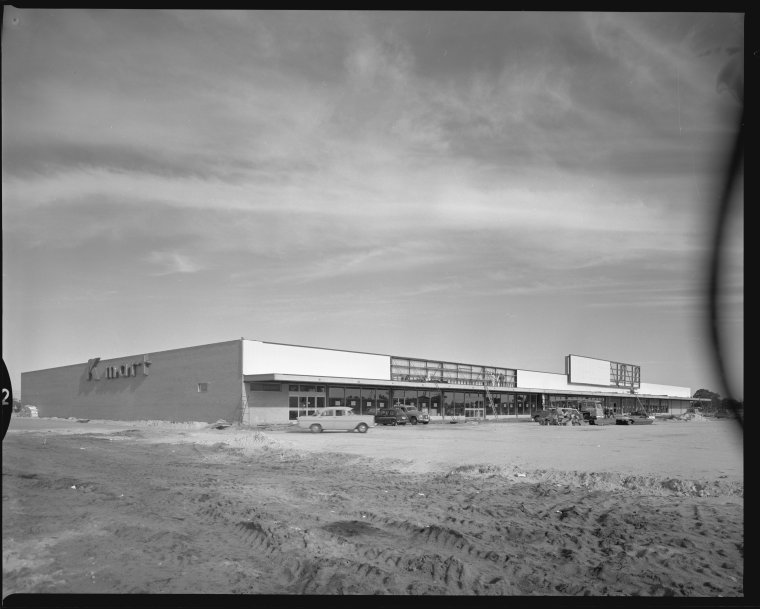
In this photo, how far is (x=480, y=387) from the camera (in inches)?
1734

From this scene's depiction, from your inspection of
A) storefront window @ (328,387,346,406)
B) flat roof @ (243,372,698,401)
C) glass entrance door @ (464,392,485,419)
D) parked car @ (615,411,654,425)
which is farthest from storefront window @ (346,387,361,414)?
parked car @ (615,411,654,425)

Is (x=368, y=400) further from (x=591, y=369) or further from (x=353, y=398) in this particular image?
(x=591, y=369)

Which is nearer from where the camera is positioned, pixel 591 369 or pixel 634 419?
pixel 591 369

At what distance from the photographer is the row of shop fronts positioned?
33938mm

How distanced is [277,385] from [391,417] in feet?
22.6

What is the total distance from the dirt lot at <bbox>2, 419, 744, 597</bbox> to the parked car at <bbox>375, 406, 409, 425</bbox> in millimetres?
20340

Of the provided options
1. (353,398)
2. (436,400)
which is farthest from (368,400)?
(436,400)

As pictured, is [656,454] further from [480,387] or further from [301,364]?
[480,387]

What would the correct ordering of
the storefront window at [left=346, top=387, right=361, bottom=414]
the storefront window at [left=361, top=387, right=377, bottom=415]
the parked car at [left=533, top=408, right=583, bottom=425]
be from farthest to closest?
the storefront window at [left=361, top=387, right=377, bottom=415] < the storefront window at [left=346, top=387, right=361, bottom=414] < the parked car at [left=533, top=408, right=583, bottom=425]

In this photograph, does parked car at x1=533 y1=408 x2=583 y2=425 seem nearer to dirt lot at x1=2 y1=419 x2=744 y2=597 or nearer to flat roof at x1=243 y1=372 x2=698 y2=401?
flat roof at x1=243 y1=372 x2=698 y2=401

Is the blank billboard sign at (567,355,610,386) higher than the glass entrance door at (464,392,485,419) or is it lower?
higher

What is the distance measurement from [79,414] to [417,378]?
22749 millimetres

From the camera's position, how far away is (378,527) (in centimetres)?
730

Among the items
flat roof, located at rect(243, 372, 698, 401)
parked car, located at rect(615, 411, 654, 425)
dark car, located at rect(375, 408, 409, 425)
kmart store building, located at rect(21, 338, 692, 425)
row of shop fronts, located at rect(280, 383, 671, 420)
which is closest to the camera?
flat roof, located at rect(243, 372, 698, 401)
